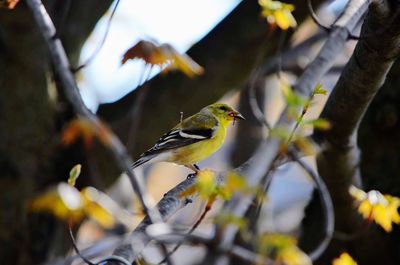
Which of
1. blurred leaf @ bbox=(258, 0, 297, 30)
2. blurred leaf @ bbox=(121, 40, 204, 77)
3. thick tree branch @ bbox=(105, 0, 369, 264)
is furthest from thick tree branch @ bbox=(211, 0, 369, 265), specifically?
blurred leaf @ bbox=(121, 40, 204, 77)

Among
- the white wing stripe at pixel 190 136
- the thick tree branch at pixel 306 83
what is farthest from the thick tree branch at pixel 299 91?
the white wing stripe at pixel 190 136

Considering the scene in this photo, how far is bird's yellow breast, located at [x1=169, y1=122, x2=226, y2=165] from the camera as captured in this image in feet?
14.2

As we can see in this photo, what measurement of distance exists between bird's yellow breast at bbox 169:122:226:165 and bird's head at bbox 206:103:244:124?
0.67ft

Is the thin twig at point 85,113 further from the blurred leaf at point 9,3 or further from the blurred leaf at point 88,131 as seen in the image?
the blurred leaf at point 9,3

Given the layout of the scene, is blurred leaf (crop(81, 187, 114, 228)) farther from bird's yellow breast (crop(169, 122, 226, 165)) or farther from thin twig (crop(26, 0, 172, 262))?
bird's yellow breast (crop(169, 122, 226, 165))

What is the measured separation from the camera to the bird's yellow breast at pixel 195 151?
4.33 m

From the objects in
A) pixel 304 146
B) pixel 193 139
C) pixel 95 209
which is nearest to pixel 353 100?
pixel 304 146

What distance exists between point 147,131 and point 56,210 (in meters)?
2.76

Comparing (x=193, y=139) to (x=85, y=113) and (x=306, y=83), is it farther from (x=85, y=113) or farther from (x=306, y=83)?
(x=85, y=113)

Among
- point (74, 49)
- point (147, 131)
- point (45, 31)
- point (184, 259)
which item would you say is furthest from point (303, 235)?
point (184, 259)

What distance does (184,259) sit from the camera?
752 centimetres

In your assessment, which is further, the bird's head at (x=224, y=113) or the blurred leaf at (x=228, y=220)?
the bird's head at (x=224, y=113)

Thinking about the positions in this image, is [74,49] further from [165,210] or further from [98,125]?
[98,125]

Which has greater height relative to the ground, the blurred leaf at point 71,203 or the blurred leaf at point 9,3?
the blurred leaf at point 9,3
